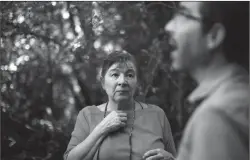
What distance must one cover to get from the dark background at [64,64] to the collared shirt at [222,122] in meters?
1.86

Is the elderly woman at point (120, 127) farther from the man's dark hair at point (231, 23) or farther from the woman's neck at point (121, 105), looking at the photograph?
the man's dark hair at point (231, 23)

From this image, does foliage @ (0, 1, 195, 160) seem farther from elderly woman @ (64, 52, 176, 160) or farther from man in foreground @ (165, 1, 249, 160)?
man in foreground @ (165, 1, 249, 160)

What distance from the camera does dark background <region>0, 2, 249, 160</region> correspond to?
272cm

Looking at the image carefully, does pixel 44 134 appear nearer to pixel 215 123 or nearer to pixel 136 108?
pixel 136 108

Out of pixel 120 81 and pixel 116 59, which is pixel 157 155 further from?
pixel 116 59

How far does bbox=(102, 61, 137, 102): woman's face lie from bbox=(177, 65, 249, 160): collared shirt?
3.10 ft

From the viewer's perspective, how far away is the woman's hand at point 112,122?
165 cm

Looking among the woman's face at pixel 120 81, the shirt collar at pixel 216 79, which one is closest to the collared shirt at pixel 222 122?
the shirt collar at pixel 216 79

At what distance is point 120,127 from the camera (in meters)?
1.67

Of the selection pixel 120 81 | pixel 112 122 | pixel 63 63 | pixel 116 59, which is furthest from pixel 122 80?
pixel 63 63

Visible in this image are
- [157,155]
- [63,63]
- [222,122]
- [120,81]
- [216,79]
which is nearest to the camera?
[222,122]

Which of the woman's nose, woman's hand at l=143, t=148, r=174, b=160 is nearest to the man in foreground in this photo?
woman's hand at l=143, t=148, r=174, b=160

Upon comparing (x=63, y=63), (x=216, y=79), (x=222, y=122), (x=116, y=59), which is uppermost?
(x=63, y=63)

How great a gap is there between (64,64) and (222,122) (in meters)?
2.46
